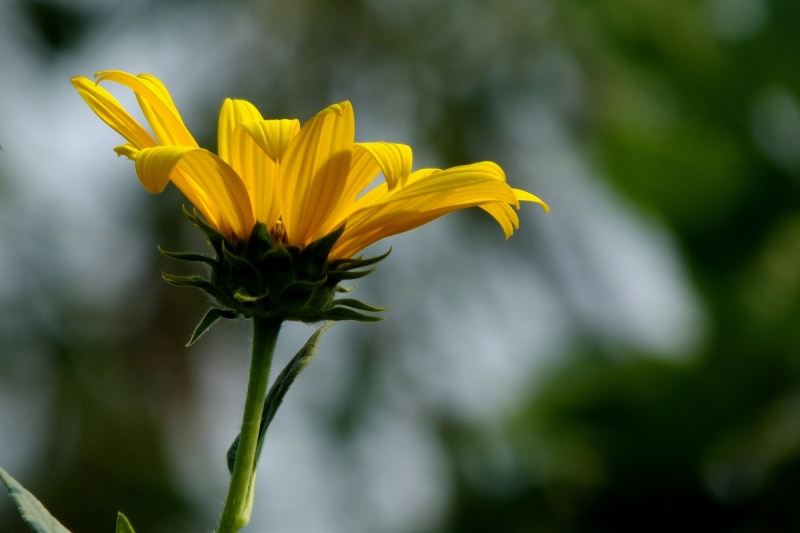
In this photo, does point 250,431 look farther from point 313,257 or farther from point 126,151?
point 126,151

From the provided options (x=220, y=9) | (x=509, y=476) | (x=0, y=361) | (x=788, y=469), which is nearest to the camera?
(x=788, y=469)

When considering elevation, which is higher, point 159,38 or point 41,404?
point 159,38

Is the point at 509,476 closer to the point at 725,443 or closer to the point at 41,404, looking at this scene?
the point at 725,443

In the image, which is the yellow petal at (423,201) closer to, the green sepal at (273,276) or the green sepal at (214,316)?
the green sepal at (273,276)

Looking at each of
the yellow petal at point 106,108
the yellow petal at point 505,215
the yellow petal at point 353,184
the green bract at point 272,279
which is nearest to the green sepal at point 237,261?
the green bract at point 272,279

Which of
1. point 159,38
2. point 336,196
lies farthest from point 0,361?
point 336,196

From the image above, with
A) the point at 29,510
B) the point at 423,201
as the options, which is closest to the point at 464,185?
the point at 423,201
